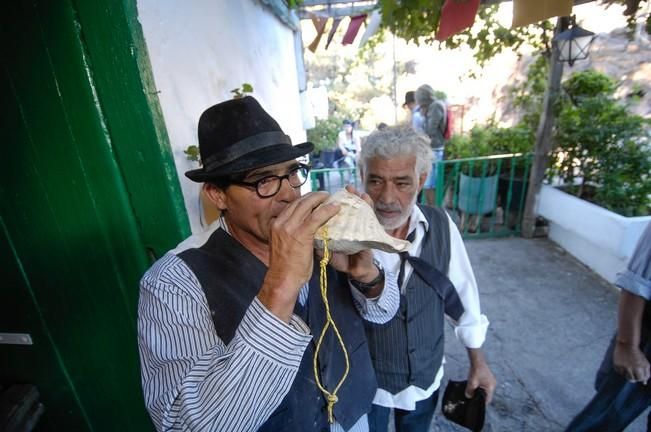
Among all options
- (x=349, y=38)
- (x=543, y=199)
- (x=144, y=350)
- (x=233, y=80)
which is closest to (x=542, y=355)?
(x=543, y=199)

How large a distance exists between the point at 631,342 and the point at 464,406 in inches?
36.6

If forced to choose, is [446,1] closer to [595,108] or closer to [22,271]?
[22,271]

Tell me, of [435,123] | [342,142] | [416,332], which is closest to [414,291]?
[416,332]

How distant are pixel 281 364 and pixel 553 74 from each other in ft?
18.4

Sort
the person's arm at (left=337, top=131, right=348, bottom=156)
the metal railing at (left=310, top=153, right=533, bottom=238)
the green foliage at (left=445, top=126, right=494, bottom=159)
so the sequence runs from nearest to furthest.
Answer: the metal railing at (left=310, top=153, right=533, bottom=238), the green foliage at (left=445, top=126, right=494, bottom=159), the person's arm at (left=337, top=131, right=348, bottom=156)

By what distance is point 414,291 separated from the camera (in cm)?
164

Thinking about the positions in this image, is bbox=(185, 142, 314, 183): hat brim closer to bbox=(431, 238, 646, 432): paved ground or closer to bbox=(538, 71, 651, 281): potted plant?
bbox=(431, 238, 646, 432): paved ground

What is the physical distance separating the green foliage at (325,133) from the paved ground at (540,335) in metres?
7.12

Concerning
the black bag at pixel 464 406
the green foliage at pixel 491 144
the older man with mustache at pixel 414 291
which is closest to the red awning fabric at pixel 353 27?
the green foliage at pixel 491 144

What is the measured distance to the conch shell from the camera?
0.93 metres

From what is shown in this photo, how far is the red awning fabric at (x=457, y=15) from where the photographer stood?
2.18 m

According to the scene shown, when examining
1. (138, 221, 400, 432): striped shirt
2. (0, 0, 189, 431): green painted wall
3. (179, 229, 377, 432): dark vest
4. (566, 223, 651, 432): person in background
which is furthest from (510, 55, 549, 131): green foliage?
(138, 221, 400, 432): striped shirt

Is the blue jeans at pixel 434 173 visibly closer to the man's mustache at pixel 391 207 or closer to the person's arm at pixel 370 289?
the man's mustache at pixel 391 207

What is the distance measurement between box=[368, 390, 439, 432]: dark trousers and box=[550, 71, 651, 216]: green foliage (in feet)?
12.5
